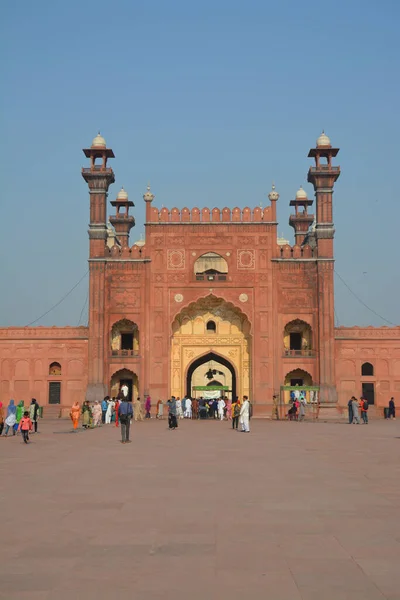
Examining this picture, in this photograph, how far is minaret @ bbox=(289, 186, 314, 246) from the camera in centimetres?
4441

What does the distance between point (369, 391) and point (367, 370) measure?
0.99 meters

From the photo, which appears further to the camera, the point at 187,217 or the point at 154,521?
the point at 187,217

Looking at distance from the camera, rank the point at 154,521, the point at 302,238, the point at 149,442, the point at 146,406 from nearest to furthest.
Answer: the point at 154,521, the point at 149,442, the point at 146,406, the point at 302,238

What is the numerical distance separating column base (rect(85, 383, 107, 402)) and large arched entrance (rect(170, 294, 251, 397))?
10.8ft

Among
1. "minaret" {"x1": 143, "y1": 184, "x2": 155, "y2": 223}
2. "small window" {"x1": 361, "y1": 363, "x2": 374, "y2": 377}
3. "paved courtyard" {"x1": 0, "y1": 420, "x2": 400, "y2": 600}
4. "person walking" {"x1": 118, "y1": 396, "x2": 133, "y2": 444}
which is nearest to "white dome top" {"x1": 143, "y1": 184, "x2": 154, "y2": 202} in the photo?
"minaret" {"x1": 143, "y1": 184, "x2": 155, "y2": 223}

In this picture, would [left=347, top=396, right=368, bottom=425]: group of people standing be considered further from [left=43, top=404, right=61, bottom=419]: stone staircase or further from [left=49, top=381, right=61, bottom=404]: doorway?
[left=49, top=381, right=61, bottom=404]: doorway

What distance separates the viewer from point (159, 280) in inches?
1341

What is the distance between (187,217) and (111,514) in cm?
2797

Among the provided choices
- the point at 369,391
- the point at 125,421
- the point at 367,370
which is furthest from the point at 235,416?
the point at 367,370

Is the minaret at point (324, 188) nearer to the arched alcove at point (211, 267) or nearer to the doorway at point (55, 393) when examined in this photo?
the arched alcove at point (211, 267)

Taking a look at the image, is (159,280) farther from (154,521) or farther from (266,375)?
(154,521)

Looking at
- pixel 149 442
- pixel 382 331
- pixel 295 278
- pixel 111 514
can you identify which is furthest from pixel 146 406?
pixel 111 514

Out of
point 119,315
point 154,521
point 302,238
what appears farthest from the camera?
point 302,238

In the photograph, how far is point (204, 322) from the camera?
115 ft
